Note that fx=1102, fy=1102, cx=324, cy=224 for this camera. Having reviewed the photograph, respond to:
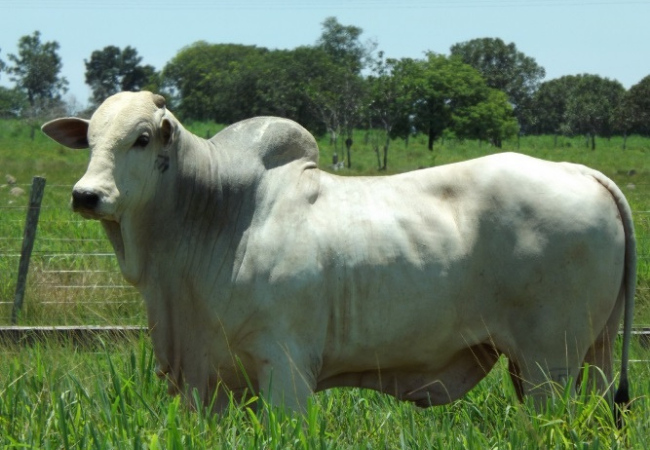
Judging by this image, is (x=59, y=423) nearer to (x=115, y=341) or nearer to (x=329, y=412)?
(x=329, y=412)

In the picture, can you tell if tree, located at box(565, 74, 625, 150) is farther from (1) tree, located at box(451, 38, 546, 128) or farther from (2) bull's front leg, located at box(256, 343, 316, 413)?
(2) bull's front leg, located at box(256, 343, 316, 413)

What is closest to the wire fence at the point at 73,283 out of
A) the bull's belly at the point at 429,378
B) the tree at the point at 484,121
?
the bull's belly at the point at 429,378

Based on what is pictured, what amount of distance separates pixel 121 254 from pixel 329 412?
1.08 meters

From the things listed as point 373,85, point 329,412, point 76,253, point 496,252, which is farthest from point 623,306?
point 373,85

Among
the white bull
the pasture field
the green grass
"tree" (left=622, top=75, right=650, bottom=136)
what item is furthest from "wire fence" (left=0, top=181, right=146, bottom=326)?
"tree" (left=622, top=75, right=650, bottom=136)

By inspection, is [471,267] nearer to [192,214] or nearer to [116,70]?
[192,214]

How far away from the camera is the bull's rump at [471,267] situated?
14.0 ft

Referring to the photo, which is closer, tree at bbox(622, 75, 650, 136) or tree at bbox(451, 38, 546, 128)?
tree at bbox(622, 75, 650, 136)

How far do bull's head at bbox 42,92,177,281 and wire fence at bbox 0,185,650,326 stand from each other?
2210 millimetres

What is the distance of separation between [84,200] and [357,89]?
33667 mm

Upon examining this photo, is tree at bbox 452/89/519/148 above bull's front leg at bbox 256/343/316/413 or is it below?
below

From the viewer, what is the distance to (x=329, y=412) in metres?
4.57

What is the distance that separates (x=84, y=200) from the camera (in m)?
3.88

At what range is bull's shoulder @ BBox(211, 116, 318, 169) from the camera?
14.7 ft
